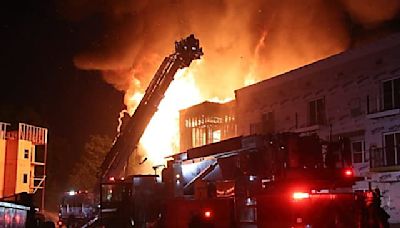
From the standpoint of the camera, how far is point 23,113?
5394cm

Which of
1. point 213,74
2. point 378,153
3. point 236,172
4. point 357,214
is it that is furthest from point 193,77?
point 357,214

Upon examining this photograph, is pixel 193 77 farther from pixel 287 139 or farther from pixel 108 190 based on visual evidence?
pixel 287 139

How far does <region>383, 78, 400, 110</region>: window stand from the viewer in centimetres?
2459

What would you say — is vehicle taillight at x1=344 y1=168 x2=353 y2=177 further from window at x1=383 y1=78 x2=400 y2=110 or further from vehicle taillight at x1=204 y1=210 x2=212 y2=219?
window at x1=383 y1=78 x2=400 y2=110

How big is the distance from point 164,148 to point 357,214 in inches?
1190

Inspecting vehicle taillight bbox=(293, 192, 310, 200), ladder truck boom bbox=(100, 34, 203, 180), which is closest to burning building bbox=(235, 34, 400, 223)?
ladder truck boom bbox=(100, 34, 203, 180)

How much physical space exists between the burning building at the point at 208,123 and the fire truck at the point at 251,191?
14.5 metres

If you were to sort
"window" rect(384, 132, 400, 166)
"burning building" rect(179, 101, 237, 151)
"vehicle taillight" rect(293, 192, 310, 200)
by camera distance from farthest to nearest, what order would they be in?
"burning building" rect(179, 101, 237, 151), "window" rect(384, 132, 400, 166), "vehicle taillight" rect(293, 192, 310, 200)

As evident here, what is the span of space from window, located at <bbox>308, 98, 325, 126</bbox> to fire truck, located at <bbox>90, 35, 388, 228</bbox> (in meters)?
8.30

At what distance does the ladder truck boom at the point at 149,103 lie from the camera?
2417cm

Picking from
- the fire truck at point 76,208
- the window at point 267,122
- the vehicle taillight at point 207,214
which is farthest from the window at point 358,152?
the fire truck at point 76,208

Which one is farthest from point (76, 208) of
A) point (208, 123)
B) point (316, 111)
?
point (316, 111)

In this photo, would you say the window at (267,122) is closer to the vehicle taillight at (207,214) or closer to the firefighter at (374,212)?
the vehicle taillight at (207,214)

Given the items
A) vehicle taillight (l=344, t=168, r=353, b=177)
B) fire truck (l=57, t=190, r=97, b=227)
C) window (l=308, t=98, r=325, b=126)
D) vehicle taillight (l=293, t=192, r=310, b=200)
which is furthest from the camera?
fire truck (l=57, t=190, r=97, b=227)
